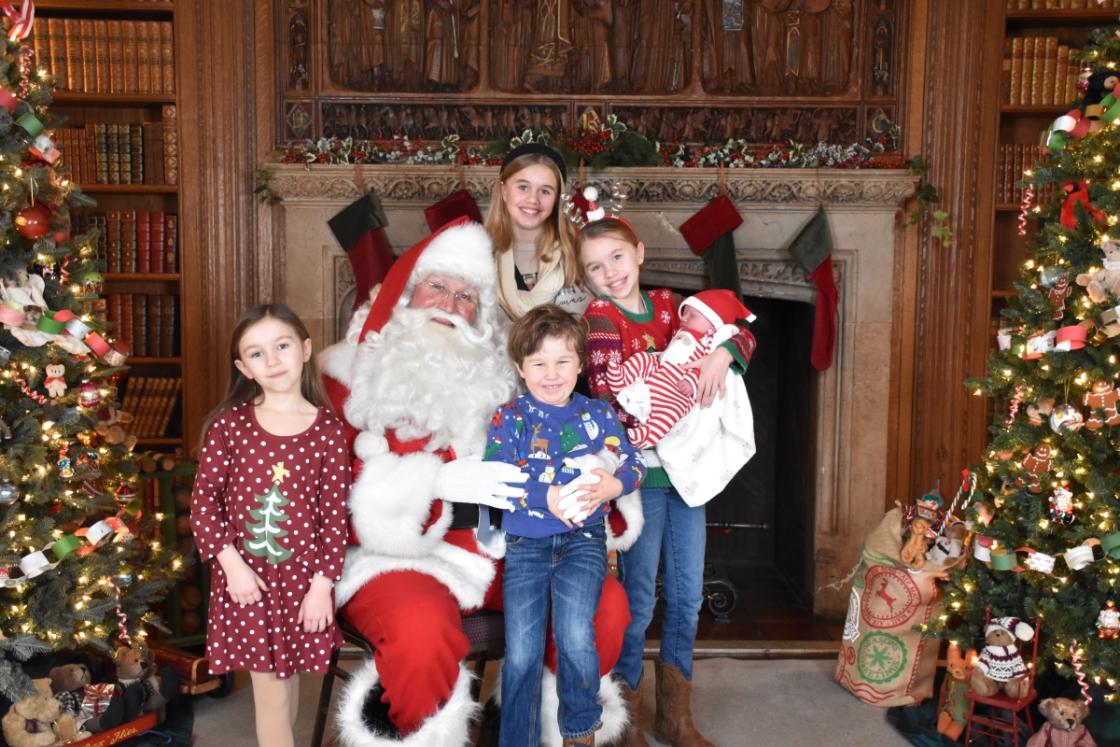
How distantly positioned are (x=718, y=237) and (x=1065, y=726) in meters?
2.31

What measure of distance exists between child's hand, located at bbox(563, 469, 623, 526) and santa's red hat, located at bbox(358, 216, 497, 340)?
686 millimetres

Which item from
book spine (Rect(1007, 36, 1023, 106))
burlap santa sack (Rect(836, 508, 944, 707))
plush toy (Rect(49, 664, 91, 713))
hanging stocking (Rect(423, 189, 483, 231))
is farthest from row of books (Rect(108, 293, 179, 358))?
book spine (Rect(1007, 36, 1023, 106))

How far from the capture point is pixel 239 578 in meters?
2.35

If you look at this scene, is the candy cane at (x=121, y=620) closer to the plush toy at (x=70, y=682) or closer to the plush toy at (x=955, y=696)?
the plush toy at (x=70, y=682)

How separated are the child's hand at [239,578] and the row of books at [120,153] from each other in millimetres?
2673

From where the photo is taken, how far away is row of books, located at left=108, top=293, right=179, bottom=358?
4.57 meters

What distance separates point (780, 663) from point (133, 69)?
387 cm

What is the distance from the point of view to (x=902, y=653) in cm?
332

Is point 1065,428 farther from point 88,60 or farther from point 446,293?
point 88,60

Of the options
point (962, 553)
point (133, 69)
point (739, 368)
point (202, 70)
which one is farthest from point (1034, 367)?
point (133, 69)

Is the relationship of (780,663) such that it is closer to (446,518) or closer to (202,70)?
(446,518)

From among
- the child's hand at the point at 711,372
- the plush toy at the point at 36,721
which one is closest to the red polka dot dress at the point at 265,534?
the plush toy at the point at 36,721

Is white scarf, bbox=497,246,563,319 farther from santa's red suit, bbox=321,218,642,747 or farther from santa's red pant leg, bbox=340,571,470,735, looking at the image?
santa's red pant leg, bbox=340,571,470,735

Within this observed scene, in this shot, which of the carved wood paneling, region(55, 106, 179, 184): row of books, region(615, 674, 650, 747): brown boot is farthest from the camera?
region(55, 106, 179, 184): row of books
